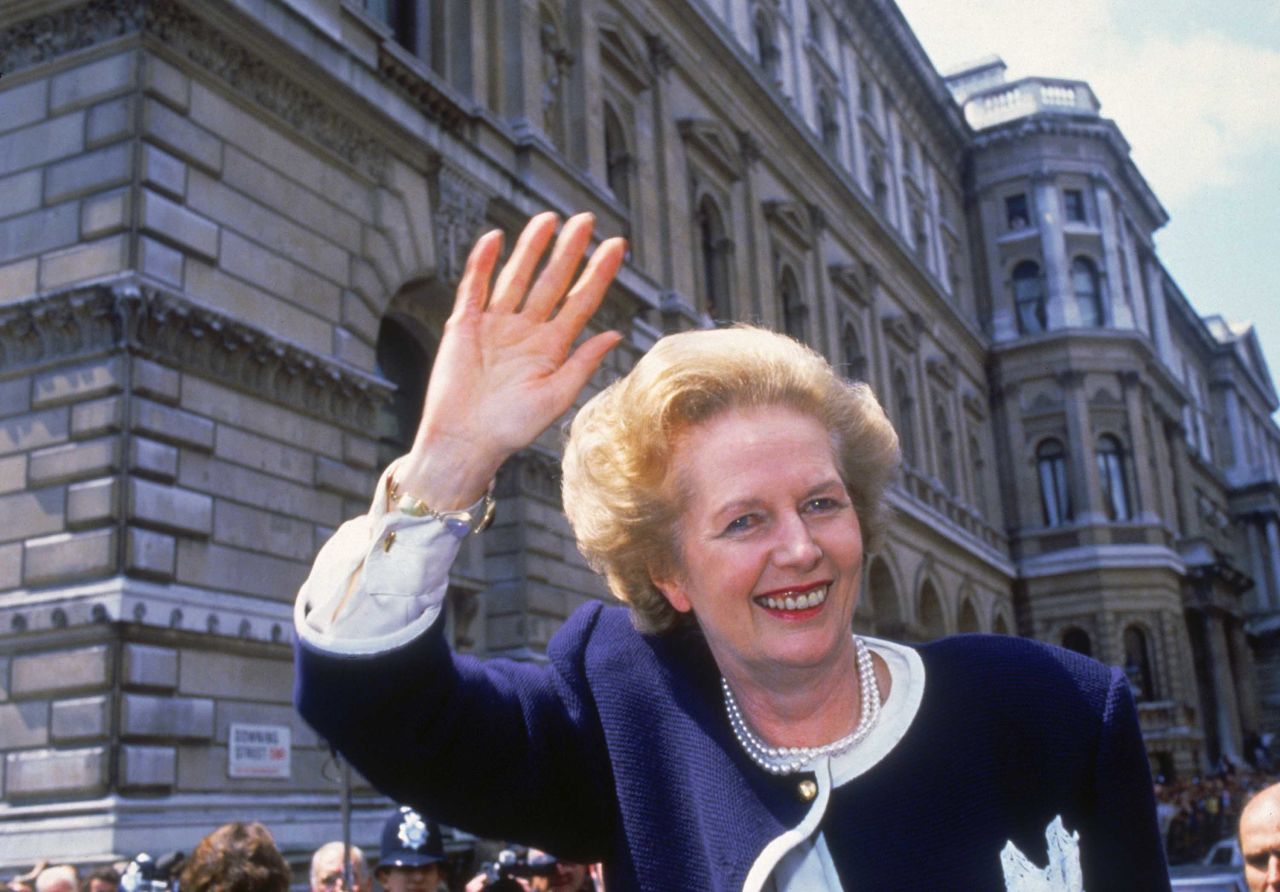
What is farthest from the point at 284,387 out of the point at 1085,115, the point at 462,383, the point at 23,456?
the point at 1085,115

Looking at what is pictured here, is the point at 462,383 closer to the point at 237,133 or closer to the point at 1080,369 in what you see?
the point at 237,133

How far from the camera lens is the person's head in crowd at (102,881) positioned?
277 inches

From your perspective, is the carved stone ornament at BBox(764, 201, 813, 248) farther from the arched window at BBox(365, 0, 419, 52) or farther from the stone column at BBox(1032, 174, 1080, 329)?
the stone column at BBox(1032, 174, 1080, 329)

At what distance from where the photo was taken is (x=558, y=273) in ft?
6.89

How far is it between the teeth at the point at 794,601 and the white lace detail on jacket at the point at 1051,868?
0.45 m

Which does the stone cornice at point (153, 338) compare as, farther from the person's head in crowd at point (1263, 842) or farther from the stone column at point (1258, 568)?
the stone column at point (1258, 568)

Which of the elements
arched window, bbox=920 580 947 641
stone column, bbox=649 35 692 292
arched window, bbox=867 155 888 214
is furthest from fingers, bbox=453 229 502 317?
arched window, bbox=867 155 888 214

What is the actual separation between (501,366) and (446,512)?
24 cm

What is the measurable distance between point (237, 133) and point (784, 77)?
56.7 ft

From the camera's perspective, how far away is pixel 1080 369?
3597 cm

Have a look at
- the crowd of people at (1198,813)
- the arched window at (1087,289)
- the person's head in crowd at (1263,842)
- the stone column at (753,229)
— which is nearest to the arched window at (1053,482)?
the arched window at (1087,289)

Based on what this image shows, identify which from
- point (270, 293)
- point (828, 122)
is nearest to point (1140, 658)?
point (828, 122)

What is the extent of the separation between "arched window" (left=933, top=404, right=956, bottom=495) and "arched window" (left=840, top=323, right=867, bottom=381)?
515 cm

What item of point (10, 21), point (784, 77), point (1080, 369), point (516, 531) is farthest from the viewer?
point (1080, 369)
